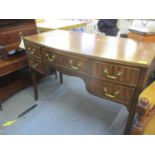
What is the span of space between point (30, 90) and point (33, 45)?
80 cm

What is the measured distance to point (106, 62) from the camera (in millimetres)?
996

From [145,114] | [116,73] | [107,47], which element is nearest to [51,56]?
[107,47]

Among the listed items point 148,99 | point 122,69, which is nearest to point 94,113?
point 122,69

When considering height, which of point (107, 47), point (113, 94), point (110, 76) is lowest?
point (113, 94)

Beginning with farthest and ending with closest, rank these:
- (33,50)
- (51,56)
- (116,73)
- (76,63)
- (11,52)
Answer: (11,52), (33,50), (51,56), (76,63), (116,73)

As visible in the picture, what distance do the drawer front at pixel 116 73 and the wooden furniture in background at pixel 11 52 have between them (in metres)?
0.99

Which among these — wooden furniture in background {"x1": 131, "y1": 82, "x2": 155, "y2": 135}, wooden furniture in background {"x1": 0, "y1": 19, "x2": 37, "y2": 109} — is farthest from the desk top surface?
wooden furniture in background {"x1": 0, "y1": 19, "x2": 37, "y2": 109}

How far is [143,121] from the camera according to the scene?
841mm

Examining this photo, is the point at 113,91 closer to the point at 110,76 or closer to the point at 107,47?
the point at 110,76

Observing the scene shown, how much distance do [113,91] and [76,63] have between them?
0.34 m

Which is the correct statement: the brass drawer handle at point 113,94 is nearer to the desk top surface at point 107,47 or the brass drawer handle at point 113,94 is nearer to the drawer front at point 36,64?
the desk top surface at point 107,47

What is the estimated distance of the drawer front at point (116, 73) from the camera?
3.09ft

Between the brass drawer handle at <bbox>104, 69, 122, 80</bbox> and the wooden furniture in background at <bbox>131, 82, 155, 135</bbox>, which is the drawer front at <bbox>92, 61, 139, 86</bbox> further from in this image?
the wooden furniture in background at <bbox>131, 82, 155, 135</bbox>
